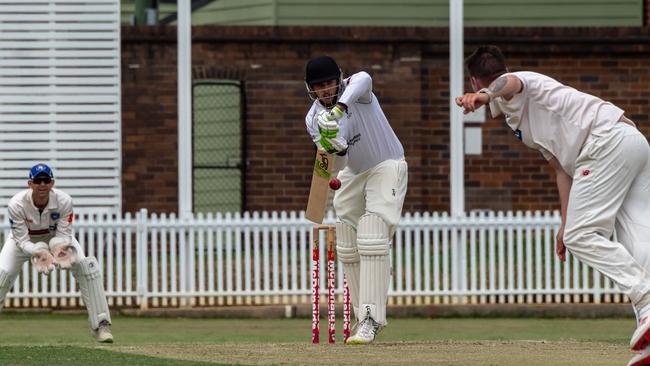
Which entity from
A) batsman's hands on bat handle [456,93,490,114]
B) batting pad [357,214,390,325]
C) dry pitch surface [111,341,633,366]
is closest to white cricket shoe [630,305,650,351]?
dry pitch surface [111,341,633,366]

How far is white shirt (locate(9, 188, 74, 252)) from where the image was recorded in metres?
10.9

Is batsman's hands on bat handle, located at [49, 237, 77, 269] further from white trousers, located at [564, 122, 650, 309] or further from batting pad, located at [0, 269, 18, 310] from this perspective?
white trousers, located at [564, 122, 650, 309]

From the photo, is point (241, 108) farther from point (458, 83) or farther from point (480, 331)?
point (480, 331)

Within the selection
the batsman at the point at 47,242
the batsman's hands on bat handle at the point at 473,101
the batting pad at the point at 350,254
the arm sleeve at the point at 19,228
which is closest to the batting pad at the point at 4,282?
the batsman at the point at 47,242

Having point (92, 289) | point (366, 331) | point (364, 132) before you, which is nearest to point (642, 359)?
point (366, 331)

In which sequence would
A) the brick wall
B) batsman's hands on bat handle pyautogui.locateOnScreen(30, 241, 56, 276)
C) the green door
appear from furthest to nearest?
the green door
the brick wall
batsman's hands on bat handle pyautogui.locateOnScreen(30, 241, 56, 276)

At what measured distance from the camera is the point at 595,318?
15281 millimetres

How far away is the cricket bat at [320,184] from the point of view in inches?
352

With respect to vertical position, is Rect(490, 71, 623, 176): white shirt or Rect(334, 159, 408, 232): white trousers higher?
Rect(490, 71, 623, 176): white shirt

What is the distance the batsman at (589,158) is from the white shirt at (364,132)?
1.22 metres

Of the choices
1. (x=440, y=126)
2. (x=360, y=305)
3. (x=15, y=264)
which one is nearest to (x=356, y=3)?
(x=440, y=126)

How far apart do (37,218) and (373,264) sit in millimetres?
2908

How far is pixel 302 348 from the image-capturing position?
9.06 m

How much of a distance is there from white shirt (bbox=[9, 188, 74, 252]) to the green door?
27.1 feet
